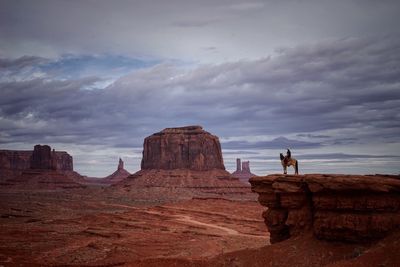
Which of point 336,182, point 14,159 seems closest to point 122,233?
point 336,182

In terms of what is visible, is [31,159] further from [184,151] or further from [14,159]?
[184,151]

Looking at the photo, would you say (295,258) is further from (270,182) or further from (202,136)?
(202,136)

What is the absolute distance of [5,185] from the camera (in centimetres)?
14575

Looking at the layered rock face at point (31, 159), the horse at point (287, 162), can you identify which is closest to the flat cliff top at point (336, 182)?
the horse at point (287, 162)

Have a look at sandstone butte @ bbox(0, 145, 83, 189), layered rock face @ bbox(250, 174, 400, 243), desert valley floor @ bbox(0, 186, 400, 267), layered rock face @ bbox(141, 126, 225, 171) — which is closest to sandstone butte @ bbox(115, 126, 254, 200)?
layered rock face @ bbox(141, 126, 225, 171)

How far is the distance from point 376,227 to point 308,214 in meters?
4.21

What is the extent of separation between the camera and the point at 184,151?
145 m

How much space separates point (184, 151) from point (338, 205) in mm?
125566

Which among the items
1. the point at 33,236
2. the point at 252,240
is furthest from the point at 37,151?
the point at 252,240

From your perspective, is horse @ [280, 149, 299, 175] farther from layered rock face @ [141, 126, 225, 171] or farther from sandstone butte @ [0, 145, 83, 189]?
sandstone butte @ [0, 145, 83, 189]

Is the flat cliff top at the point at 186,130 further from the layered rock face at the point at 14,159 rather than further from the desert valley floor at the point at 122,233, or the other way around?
the layered rock face at the point at 14,159

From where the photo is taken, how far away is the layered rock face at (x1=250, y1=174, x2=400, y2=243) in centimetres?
A: 1869

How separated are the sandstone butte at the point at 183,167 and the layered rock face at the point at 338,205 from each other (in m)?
96.7

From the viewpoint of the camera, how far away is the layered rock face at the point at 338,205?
18688 mm
